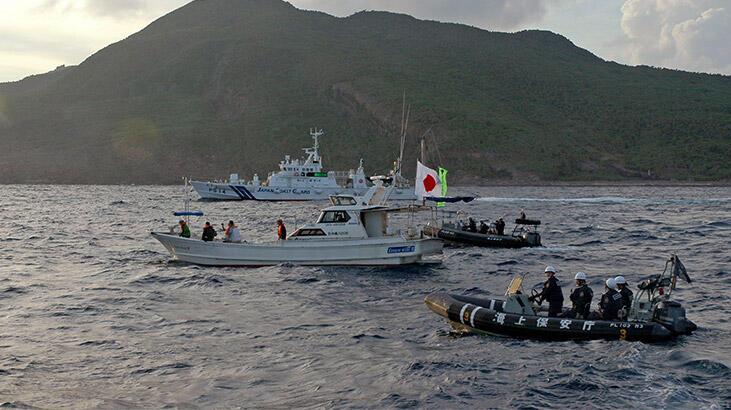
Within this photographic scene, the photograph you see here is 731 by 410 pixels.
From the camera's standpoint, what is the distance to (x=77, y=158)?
16638cm

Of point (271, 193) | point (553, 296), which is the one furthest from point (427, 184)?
point (271, 193)

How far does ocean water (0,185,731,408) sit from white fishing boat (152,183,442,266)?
0.66 meters

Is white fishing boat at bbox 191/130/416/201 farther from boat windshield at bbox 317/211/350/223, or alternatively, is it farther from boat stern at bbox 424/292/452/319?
boat stern at bbox 424/292/452/319

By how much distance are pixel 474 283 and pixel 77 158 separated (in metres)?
152

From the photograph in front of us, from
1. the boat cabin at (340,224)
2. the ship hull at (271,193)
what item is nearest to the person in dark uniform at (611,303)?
the boat cabin at (340,224)

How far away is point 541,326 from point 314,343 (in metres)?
6.02

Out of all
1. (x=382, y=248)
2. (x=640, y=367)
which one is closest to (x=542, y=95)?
(x=382, y=248)

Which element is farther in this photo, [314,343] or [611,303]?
[314,343]

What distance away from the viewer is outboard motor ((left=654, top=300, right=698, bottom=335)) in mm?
19953

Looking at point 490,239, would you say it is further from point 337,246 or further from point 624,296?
point 624,296

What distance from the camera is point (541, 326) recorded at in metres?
20.2

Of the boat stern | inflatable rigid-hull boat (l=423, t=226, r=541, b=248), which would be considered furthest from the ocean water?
inflatable rigid-hull boat (l=423, t=226, r=541, b=248)

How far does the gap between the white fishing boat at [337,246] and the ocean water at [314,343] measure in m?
0.66

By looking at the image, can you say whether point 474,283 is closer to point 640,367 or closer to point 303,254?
point 303,254
